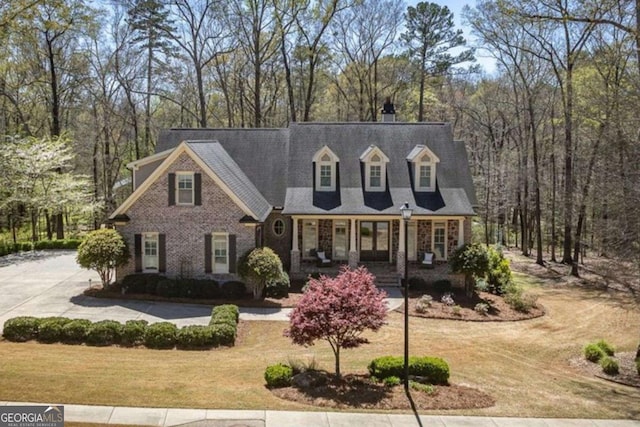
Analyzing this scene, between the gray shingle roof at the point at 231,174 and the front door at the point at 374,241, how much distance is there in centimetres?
485

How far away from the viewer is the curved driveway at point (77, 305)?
17469 millimetres

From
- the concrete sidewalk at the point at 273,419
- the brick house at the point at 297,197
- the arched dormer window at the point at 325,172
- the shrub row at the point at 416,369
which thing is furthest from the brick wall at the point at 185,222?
the concrete sidewalk at the point at 273,419

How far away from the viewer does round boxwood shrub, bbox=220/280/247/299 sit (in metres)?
20.2

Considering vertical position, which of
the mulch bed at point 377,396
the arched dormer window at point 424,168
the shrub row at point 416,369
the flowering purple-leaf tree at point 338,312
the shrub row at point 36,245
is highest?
the arched dormer window at point 424,168

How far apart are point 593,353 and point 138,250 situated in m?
17.0

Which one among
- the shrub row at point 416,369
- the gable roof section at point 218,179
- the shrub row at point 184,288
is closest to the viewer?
the shrub row at point 416,369

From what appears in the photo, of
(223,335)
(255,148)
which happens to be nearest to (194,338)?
(223,335)

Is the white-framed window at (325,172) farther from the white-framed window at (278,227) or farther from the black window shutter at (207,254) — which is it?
the black window shutter at (207,254)

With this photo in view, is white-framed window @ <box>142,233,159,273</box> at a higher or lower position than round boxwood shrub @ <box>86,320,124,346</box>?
higher

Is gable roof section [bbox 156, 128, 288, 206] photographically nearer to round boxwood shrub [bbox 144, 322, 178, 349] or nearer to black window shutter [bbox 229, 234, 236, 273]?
black window shutter [bbox 229, 234, 236, 273]

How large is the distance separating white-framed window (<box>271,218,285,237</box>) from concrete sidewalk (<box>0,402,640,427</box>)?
50.7ft

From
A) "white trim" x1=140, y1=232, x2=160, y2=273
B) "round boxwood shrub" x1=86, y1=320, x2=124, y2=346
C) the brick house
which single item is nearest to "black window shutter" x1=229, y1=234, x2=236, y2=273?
the brick house

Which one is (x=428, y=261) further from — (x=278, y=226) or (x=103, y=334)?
(x=103, y=334)

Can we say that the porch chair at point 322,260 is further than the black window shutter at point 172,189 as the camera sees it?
Yes
